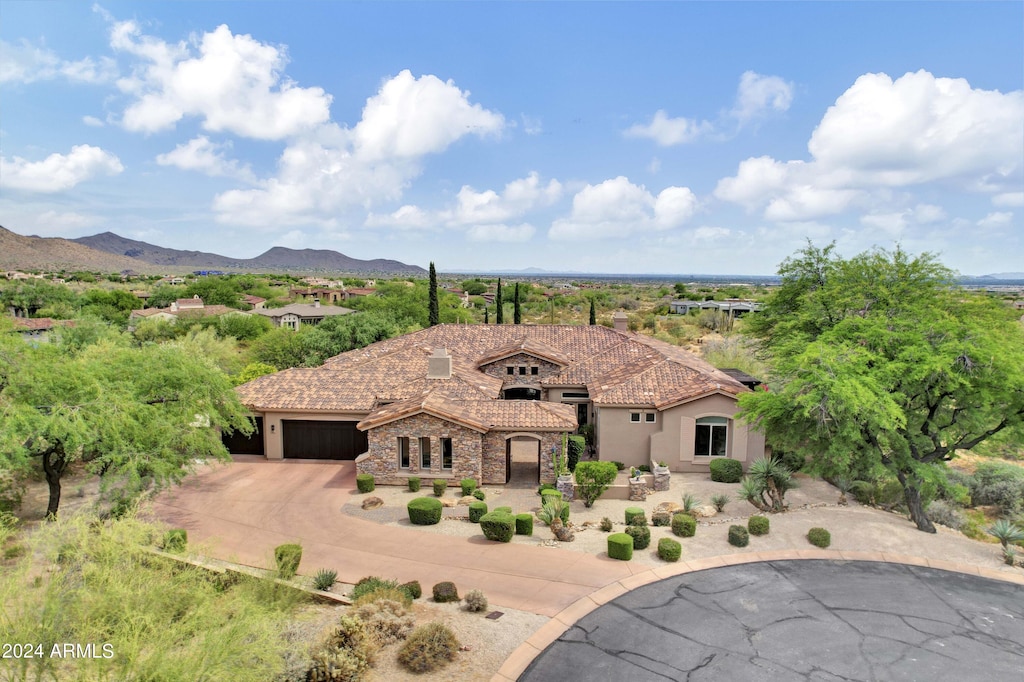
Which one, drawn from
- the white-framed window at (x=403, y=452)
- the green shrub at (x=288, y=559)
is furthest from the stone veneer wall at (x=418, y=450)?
the green shrub at (x=288, y=559)

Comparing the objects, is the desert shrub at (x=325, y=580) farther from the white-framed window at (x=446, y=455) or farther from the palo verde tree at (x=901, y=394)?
the palo verde tree at (x=901, y=394)

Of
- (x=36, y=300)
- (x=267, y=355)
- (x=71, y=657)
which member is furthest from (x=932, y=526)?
(x=36, y=300)

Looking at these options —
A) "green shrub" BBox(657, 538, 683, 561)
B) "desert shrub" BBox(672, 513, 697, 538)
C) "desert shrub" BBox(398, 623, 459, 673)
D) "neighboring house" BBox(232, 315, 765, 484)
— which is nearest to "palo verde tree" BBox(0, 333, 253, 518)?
"neighboring house" BBox(232, 315, 765, 484)

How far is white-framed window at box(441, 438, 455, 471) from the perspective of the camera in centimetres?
2417

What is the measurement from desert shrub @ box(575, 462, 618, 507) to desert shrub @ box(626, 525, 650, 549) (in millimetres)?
3562

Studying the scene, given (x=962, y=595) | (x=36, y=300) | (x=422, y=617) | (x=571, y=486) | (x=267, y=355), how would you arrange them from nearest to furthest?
(x=422, y=617)
(x=962, y=595)
(x=571, y=486)
(x=267, y=355)
(x=36, y=300)

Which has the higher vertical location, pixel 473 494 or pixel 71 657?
pixel 71 657

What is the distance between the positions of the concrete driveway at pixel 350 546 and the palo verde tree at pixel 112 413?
2266mm

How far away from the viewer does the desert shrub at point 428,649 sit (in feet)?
40.5

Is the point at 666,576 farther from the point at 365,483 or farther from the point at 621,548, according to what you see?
the point at 365,483

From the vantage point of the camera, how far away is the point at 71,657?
327 inches

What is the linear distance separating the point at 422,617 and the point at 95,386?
12.6 meters

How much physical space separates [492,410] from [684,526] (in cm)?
941

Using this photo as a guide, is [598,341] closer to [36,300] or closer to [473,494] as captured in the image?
[473,494]
